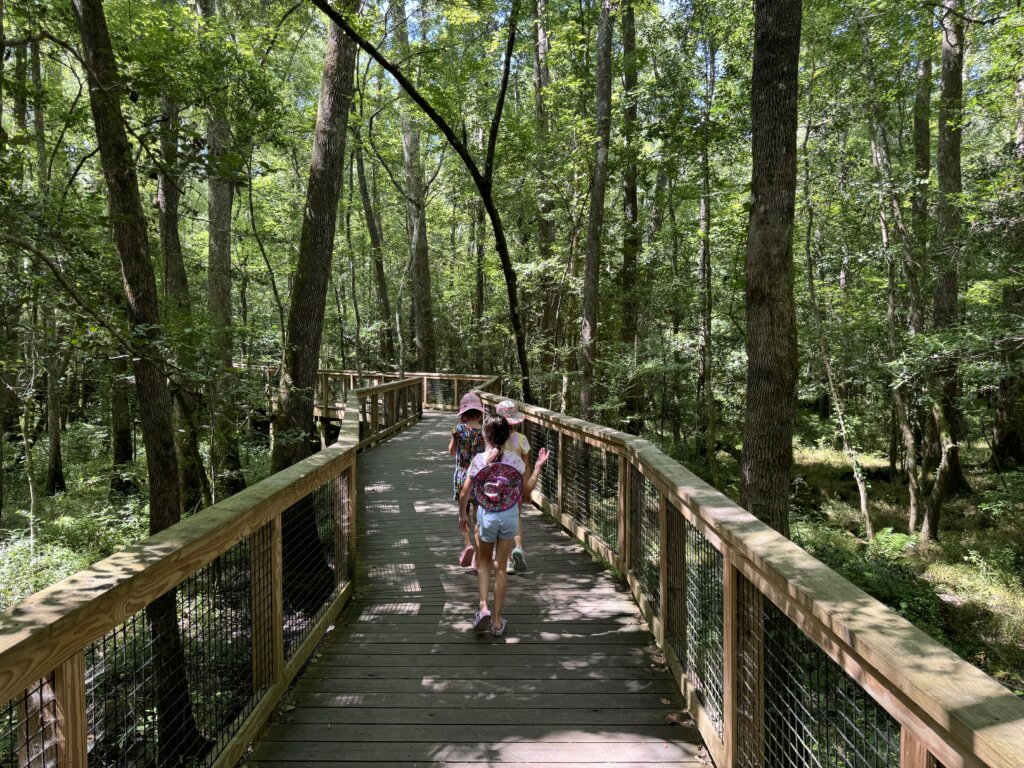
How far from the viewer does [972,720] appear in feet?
3.57

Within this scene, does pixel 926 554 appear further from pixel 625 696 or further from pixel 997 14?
pixel 625 696

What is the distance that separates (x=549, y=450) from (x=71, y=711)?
565cm

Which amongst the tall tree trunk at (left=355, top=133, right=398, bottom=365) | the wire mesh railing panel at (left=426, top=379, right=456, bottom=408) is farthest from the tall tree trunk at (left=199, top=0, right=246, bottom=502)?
the wire mesh railing panel at (left=426, top=379, right=456, bottom=408)

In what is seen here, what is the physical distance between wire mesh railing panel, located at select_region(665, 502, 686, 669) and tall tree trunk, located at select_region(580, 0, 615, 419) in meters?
7.36

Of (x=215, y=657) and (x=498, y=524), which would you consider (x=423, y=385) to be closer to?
(x=498, y=524)

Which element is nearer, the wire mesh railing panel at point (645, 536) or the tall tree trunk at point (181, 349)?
the wire mesh railing panel at point (645, 536)

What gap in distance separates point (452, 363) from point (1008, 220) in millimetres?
20993

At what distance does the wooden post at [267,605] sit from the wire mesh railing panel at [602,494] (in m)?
2.80

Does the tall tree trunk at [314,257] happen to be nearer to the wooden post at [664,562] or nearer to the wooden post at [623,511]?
the wooden post at [623,511]

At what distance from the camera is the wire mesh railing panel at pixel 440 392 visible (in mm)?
19469

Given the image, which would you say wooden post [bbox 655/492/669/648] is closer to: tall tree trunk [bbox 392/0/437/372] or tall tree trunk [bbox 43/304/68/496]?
tall tree trunk [bbox 43/304/68/496]

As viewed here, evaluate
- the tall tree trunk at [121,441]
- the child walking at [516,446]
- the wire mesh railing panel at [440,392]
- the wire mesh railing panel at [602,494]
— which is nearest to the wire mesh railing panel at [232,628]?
the child walking at [516,446]

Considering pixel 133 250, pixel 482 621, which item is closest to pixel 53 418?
pixel 133 250

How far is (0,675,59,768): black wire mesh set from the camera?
1.56m
